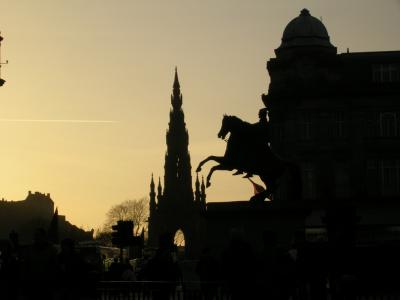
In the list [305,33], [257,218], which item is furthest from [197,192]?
[257,218]

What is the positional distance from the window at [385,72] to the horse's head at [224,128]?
44101 millimetres

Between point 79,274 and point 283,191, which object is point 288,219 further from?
point 283,191

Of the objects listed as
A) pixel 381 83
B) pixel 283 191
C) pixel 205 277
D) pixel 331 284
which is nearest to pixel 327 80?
pixel 381 83

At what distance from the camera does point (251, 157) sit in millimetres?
39625

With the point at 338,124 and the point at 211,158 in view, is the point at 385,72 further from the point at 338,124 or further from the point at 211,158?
the point at 211,158

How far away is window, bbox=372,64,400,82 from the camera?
82750 millimetres

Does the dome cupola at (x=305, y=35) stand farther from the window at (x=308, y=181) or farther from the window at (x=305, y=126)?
the window at (x=308, y=181)

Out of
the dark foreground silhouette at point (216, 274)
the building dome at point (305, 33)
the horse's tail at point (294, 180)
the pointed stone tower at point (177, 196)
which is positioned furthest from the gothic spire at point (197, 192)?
A: the dark foreground silhouette at point (216, 274)

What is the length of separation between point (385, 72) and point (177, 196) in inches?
4160

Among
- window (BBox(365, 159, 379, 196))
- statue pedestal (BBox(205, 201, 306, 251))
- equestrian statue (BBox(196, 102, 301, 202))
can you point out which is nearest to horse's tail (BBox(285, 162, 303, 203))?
equestrian statue (BBox(196, 102, 301, 202))

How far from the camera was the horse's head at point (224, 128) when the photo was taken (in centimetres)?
4009

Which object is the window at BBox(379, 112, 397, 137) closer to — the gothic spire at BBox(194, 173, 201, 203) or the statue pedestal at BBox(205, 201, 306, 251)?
the statue pedestal at BBox(205, 201, 306, 251)

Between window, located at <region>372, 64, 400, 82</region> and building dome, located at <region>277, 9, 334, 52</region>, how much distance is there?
442cm

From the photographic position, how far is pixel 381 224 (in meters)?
70.5
